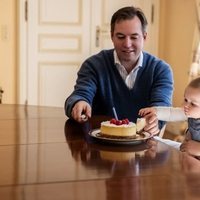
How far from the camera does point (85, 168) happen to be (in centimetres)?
116

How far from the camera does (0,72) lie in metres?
4.17

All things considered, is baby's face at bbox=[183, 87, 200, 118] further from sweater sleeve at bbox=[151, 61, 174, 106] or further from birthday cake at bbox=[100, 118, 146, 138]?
sweater sleeve at bbox=[151, 61, 174, 106]

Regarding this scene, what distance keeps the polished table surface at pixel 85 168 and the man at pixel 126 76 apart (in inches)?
22.4

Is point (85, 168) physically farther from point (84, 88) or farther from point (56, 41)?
point (56, 41)

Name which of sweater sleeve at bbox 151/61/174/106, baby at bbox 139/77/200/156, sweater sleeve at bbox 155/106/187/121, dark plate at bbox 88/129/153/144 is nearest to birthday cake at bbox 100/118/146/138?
dark plate at bbox 88/129/153/144

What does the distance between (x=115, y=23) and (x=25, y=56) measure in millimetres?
2132

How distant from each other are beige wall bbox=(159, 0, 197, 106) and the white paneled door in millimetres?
460

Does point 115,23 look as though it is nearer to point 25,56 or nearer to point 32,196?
point 32,196

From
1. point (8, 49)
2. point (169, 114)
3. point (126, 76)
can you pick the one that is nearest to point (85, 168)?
point (169, 114)

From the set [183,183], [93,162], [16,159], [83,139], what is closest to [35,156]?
[16,159]

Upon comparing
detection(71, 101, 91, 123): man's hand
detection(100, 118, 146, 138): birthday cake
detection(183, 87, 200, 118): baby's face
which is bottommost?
detection(71, 101, 91, 123): man's hand

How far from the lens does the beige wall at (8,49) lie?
4121 millimetres

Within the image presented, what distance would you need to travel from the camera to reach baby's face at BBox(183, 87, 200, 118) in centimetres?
163

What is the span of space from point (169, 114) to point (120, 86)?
0.46 metres
